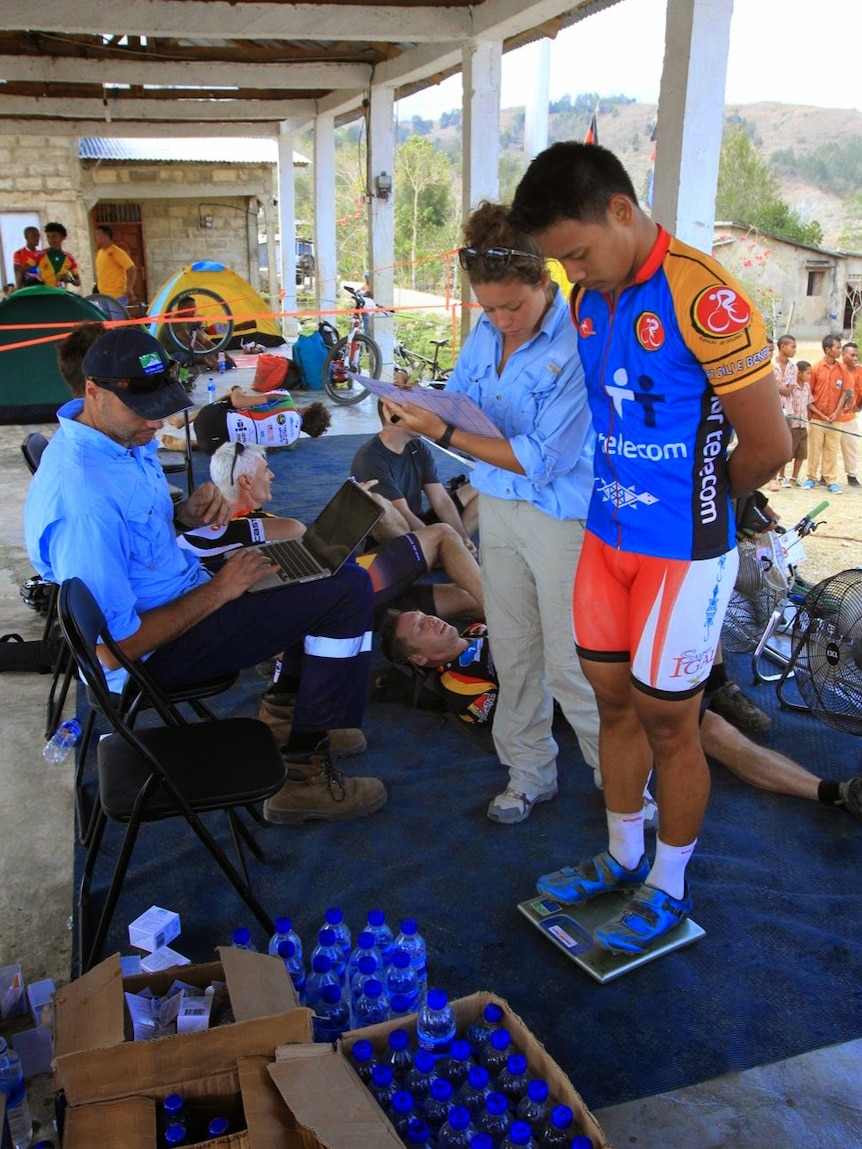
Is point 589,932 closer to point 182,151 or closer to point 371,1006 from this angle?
point 371,1006

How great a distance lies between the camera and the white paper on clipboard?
2.56 m

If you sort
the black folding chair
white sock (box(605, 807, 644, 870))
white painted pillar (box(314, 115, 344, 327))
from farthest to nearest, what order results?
white painted pillar (box(314, 115, 344, 327)), white sock (box(605, 807, 644, 870)), the black folding chair

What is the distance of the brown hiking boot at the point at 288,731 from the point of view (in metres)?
3.31

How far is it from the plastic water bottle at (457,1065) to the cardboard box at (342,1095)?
12 centimetres

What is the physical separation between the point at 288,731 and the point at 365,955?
52.6 inches

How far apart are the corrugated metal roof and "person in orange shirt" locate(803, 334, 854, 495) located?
36.6 feet

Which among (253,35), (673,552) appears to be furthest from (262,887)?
(253,35)

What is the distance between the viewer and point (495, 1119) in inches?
64.2

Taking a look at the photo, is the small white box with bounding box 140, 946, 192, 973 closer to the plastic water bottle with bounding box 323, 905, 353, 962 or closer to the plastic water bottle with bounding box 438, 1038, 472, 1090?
the plastic water bottle with bounding box 323, 905, 353, 962

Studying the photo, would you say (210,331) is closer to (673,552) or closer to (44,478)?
(44,478)

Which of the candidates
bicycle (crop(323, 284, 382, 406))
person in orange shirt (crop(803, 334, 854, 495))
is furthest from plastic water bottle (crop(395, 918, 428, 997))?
person in orange shirt (crop(803, 334, 854, 495))

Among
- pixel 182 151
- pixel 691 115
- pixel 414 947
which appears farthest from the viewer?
pixel 182 151

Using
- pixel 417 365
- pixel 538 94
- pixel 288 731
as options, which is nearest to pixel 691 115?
pixel 288 731

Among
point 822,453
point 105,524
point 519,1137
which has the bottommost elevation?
point 822,453
